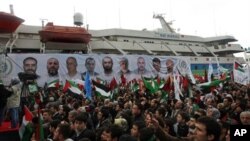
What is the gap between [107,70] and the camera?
23609 millimetres

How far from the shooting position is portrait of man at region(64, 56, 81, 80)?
22.1 metres

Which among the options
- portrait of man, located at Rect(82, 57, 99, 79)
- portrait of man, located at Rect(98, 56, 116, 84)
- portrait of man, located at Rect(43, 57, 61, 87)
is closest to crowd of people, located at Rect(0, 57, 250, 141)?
portrait of man, located at Rect(43, 57, 61, 87)

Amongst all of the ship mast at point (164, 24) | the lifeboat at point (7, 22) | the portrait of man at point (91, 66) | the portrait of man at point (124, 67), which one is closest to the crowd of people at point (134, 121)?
the portrait of man at point (91, 66)

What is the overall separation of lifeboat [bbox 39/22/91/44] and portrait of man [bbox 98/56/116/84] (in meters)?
8.69

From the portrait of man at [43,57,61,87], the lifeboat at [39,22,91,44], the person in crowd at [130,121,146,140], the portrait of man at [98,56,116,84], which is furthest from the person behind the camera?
the lifeboat at [39,22,91,44]

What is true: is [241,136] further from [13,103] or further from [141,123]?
[13,103]

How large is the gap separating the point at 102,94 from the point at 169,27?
47079 mm

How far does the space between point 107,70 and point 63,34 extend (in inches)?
371

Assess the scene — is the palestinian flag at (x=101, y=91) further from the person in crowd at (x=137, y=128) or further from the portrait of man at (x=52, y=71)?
the portrait of man at (x=52, y=71)

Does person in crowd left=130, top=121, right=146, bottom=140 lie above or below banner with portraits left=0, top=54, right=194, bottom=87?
below

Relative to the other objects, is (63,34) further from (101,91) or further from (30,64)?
(101,91)

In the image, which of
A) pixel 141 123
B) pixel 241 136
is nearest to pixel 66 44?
pixel 141 123

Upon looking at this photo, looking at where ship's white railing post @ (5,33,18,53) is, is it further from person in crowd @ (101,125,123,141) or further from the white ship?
person in crowd @ (101,125,123,141)

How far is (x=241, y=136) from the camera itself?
353 cm
